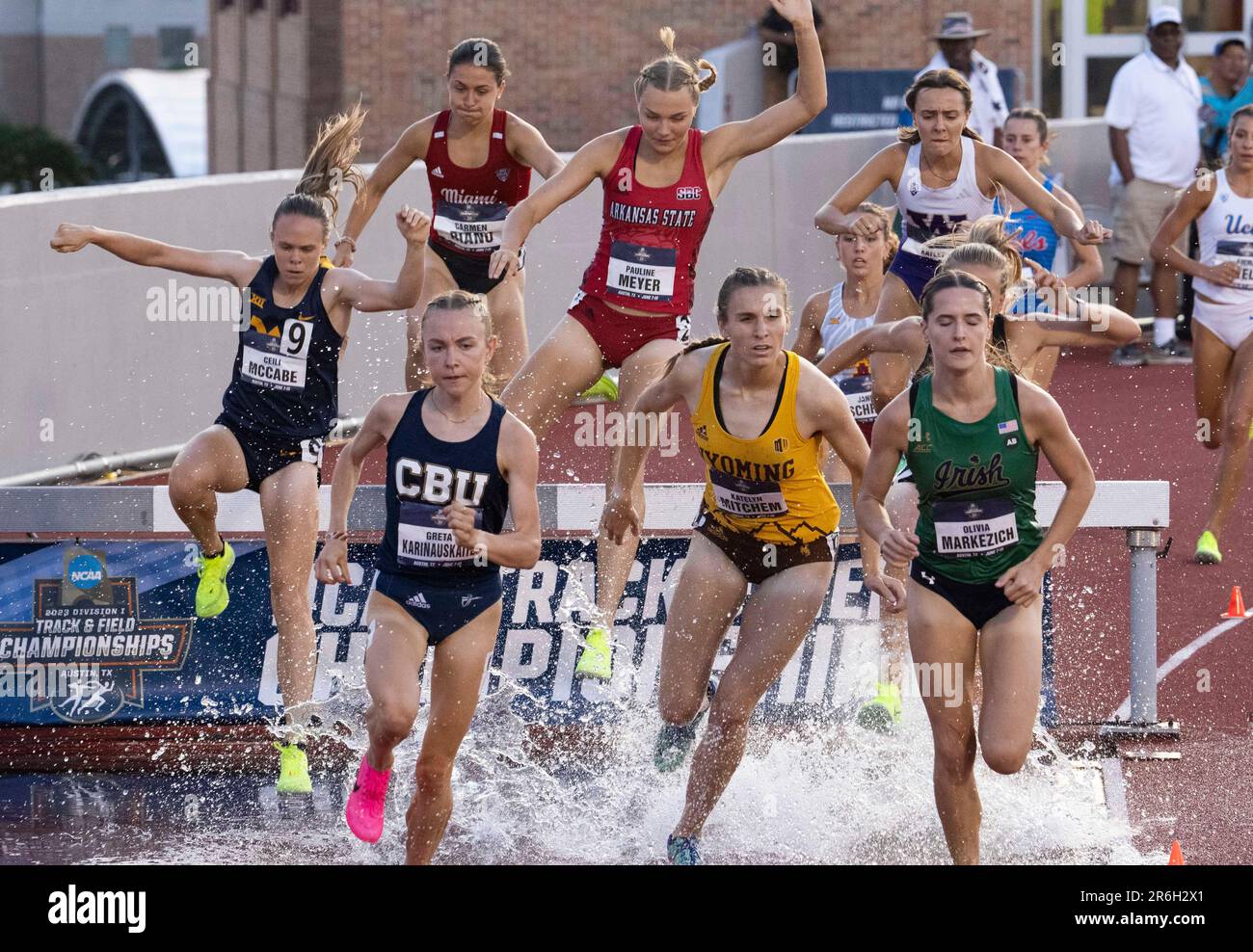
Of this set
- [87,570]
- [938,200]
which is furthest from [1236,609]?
[87,570]

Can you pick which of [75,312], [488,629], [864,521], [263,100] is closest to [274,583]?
[488,629]

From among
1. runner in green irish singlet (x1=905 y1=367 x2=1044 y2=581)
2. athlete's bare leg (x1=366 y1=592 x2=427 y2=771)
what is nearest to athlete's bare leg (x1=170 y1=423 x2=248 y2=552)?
A: athlete's bare leg (x1=366 y1=592 x2=427 y2=771)

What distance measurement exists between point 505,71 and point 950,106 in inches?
74.4

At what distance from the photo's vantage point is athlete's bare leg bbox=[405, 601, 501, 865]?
609cm

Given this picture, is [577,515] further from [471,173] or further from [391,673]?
[391,673]

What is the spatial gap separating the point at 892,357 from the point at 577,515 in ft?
5.00

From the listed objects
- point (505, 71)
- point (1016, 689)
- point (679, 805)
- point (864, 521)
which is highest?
point (505, 71)

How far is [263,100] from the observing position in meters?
28.0

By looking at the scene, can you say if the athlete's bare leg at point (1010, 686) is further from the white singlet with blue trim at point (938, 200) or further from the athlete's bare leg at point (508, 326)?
the athlete's bare leg at point (508, 326)

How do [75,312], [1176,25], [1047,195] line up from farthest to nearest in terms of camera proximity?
[1176,25]
[75,312]
[1047,195]

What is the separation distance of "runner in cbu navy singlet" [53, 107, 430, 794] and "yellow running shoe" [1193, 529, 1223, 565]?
193 inches

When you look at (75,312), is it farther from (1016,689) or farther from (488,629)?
(1016,689)

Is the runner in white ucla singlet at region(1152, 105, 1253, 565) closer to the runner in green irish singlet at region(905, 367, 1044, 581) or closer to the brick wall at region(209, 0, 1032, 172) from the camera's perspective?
the runner in green irish singlet at region(905, 367, 1044, 581)

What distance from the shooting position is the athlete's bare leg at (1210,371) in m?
9.88
